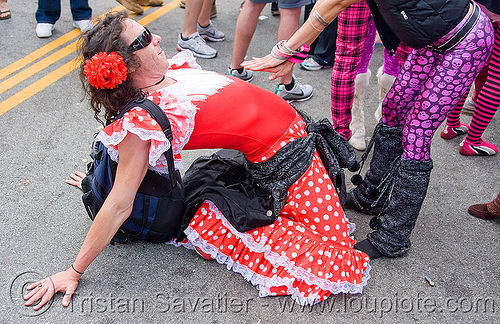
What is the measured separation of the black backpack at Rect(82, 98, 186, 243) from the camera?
2221mm

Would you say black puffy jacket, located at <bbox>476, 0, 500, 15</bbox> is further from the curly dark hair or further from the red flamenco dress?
the curly dark hair

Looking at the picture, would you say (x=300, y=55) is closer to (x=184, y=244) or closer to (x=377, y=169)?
(x=377, y=169)

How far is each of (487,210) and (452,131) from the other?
914mm

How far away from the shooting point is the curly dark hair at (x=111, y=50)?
1.88m

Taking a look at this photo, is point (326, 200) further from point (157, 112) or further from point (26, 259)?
point (26, 259)

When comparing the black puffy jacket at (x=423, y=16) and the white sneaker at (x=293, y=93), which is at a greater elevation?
the black puffy jacket at (x=423, y=16)

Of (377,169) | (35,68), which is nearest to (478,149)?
(377,169)

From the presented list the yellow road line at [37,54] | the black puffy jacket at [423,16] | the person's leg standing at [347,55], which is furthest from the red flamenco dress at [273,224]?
the yellow road line at [37,54]

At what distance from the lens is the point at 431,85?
2088 mm

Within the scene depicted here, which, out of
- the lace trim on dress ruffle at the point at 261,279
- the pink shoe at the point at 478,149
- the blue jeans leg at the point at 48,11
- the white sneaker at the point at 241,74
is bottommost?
the blue jeans leg at the point at 48,11

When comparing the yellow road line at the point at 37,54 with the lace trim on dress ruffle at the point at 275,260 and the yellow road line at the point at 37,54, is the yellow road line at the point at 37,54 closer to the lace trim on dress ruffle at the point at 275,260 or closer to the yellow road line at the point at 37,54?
the yellow road line at the point at 37,54

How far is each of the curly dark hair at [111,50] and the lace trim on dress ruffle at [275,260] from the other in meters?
0.70

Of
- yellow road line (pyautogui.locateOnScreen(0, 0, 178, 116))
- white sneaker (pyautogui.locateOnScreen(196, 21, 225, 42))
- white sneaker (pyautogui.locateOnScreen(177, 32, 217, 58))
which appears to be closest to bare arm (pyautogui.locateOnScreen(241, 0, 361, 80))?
yellow road line (pyautogui.locateOnScreen(0, 0, 178, 116))

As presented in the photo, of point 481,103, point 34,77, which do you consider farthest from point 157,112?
point 34,77
